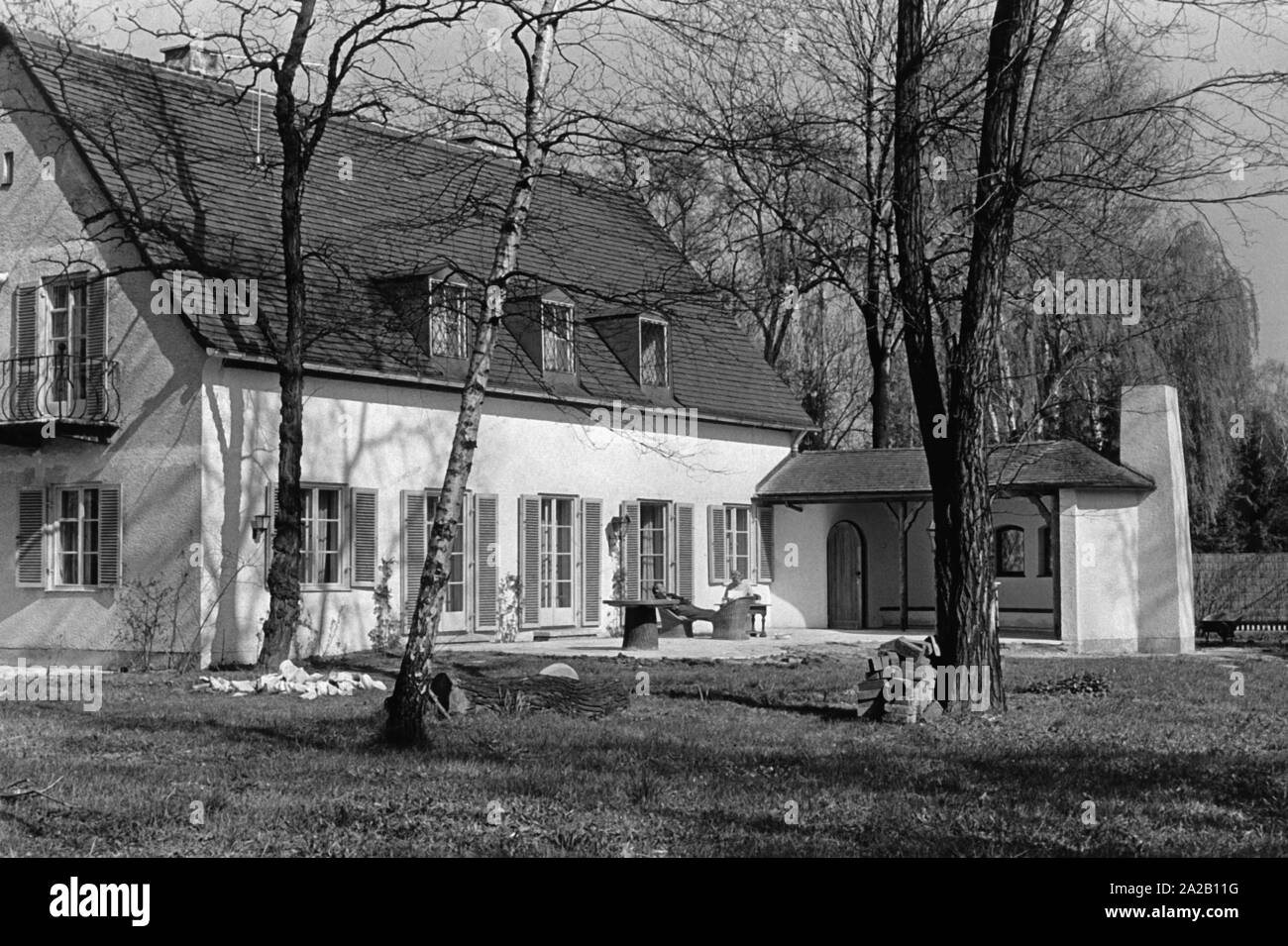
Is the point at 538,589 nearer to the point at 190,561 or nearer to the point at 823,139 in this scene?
the point at 190,561

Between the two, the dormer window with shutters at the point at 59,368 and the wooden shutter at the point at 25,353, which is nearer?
the dormer window with shutters at the point at 59,368

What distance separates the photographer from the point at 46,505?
21906mm

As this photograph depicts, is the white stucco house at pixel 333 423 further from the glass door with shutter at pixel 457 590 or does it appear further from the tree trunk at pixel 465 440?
the tree trunk at pixel 465 440

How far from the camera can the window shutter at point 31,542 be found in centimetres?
2191

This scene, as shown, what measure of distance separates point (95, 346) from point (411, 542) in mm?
5238

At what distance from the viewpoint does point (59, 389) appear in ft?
70.7

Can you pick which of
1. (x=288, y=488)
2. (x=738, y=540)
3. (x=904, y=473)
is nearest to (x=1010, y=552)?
(x=904, y=473)

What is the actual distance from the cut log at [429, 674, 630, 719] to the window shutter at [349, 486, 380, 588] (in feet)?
28.2

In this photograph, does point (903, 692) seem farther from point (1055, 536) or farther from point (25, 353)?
point (25, 353)

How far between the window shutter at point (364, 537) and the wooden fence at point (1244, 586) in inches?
690

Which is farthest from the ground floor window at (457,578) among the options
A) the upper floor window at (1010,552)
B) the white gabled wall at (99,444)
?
the upper floor window at (1010,552)

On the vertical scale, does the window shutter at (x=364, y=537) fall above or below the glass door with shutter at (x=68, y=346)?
below
